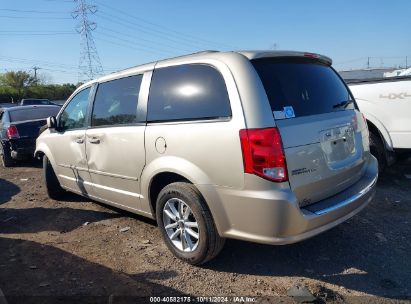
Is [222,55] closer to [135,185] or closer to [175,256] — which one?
[135,185]

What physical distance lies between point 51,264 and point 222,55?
2.68 m

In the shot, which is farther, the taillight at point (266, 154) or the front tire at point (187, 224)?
the front tire at point (187, 224)

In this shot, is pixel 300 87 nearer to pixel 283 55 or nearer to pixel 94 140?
pixel 283 55

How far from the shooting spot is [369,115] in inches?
240

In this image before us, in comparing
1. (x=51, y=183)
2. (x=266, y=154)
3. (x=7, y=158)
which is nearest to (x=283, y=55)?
(x=266, y=154)

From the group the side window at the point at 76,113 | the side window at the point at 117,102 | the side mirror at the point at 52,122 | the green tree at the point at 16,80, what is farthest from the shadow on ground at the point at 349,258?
the green tree at the point at 16,80

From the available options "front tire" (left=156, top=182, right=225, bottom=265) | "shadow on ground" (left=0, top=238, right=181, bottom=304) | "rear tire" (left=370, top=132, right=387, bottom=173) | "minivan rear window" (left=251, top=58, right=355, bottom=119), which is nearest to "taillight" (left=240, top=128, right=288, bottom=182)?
"minivan rear window" (left=251, top=58, right=355, bottom=119)

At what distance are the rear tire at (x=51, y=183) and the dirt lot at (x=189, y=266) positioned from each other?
3.23 ft

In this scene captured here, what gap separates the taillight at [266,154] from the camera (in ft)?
10.2

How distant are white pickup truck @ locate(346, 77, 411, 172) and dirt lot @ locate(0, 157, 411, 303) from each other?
35.6 inches

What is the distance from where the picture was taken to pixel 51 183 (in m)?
6.38

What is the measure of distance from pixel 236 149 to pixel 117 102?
197 cm

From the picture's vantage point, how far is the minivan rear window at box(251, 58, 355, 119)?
11.0 feet

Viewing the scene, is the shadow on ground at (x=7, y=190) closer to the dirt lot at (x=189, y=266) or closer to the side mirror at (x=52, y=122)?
the dirt lot at (x=189, y=266)
